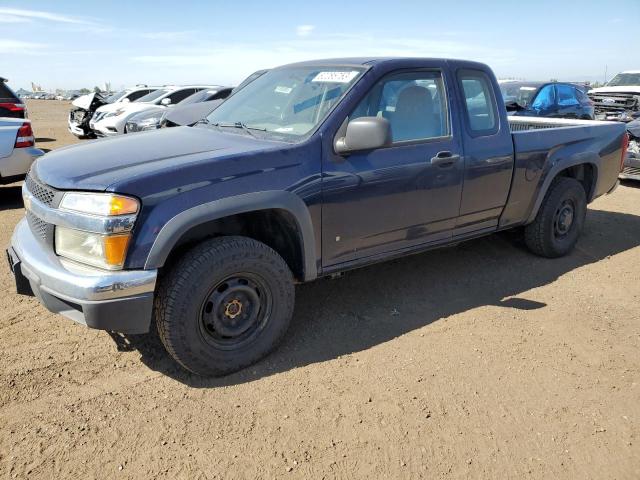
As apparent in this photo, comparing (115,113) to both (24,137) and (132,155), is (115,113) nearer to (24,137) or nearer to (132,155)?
(24,137)

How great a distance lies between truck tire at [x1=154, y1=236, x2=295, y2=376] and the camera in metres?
2.86

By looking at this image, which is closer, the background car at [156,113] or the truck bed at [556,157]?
the truck bed at [556,157]

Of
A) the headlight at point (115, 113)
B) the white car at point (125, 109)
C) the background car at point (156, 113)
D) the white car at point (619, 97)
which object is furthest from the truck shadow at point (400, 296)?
the white car at point (619, 97)

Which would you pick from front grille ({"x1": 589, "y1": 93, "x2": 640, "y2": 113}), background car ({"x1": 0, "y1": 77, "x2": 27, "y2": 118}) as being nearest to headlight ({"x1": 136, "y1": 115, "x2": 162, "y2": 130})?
background car ({"x1": 0, "y1": 77, "x2": 27, "y2": 118})

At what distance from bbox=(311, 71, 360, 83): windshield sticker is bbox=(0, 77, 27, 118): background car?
8012 mm

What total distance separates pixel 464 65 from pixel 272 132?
69.1 inches

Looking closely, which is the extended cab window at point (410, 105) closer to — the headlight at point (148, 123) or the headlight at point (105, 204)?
the headlight at point (105, 204)

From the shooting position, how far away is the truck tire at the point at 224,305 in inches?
112

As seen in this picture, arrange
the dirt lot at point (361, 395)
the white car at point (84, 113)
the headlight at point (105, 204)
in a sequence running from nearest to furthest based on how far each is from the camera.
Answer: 1. the dirt lot at point (361, 395)
2. the headlight at point (105, 204)
3. the white car at point (84, 113)

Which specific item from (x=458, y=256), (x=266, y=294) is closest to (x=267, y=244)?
(x=266, y=294)

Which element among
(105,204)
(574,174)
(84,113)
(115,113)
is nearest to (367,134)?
(105,204)

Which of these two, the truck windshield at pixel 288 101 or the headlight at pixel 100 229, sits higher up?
the truck windshield at pixel 288 101

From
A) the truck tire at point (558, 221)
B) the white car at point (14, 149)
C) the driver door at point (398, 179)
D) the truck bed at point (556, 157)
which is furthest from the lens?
the white car at point (14, 149)

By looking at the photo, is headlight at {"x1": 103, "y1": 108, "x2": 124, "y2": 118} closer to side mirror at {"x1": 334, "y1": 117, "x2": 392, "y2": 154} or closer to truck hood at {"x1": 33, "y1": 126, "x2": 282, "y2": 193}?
truck hood at {"x1": 33, "y1": 126, "x2": 282, "y2": 193}
